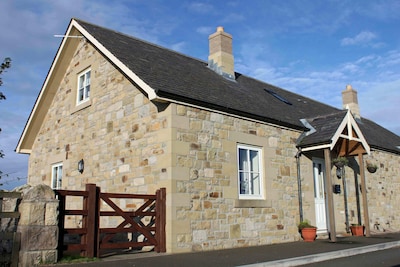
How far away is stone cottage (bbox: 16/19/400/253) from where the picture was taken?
376 inches

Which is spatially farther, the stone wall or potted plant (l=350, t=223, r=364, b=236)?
potted plant (l=350, t=223, r=364, b=236)

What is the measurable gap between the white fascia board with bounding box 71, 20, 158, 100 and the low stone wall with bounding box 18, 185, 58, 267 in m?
3.21

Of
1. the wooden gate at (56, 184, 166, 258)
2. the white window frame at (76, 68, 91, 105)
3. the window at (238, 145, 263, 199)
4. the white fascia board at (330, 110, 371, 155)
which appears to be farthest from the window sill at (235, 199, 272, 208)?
the white window frame at (76, 68, 91, 105)

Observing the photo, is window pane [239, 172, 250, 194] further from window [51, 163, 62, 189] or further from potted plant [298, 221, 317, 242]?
window [51, 163, 62, 189]

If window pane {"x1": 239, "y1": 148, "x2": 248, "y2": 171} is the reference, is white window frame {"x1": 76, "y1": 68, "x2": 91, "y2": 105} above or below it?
above

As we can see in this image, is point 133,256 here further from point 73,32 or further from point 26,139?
point 26,139

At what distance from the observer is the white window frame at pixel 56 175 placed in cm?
1377

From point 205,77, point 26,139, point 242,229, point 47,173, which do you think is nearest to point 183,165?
point 242,229

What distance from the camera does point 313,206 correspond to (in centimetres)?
1279

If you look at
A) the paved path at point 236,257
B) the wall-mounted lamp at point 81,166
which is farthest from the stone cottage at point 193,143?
the paved path at point 236,257

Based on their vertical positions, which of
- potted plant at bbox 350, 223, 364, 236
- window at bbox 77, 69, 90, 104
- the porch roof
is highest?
window at bbox 77, 69, 90, 104

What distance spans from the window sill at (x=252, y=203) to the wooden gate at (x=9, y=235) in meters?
5.35

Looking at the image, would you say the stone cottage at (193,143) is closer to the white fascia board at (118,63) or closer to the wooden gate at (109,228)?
the white fascia board at (118,63)

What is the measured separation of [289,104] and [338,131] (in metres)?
3.76
